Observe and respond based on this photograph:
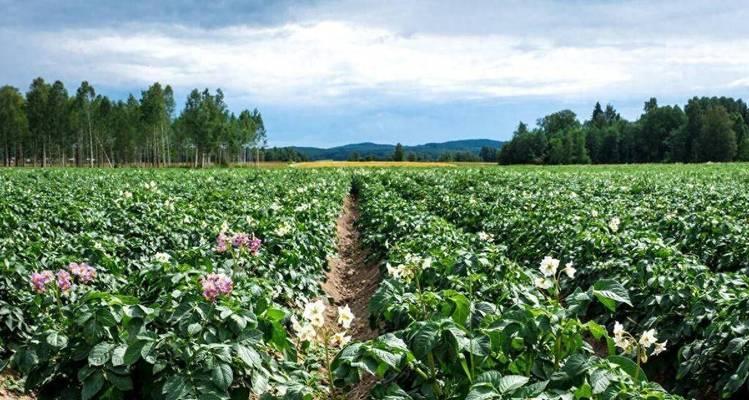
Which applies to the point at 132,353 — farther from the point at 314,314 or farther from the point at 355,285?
the point at 355,285

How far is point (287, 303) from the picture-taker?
6902 mm

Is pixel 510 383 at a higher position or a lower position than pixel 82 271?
lower

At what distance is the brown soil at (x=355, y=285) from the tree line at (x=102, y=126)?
74.9 meters

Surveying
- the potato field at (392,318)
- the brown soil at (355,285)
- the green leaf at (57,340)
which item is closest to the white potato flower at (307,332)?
the potato field at (392,318)

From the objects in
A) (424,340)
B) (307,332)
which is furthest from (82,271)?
(424,340)

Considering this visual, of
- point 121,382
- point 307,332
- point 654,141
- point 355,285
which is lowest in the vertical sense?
point 355,285

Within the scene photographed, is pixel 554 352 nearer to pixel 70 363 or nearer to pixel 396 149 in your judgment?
pixel 70 363

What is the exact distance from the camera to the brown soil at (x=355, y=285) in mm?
7693

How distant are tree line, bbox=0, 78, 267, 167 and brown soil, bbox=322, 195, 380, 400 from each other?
74897 mm

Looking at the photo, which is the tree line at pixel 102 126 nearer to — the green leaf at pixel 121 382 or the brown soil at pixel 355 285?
the brown soil at pixel 355 285

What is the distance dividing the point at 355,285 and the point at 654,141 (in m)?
106

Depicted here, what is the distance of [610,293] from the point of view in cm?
340

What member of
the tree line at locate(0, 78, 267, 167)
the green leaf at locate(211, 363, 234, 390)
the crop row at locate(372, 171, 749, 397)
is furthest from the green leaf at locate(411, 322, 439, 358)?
the tree line at locate(0, 78, 267, 167)

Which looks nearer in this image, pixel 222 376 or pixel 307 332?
pixel 222 376
